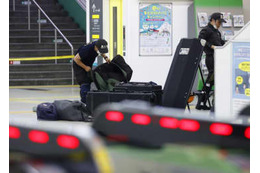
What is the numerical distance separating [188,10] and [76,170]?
11.0 m

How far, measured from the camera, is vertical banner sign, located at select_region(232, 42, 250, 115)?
571cm

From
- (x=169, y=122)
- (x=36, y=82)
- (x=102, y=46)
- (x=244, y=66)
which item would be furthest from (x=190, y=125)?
(x=36, y=82)

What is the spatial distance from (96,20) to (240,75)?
20.7 ft

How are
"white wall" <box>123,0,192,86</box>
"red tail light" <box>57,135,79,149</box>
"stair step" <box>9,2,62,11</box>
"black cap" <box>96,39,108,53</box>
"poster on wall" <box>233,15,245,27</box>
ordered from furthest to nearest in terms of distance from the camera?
1. "stair step" <box>9,2,62,11</box>
2. "poster on wall" <box>233,15,245,27</box>
3. "white wall" <box>123,0,192,86</box>
4. "black cap" <box>96,39,108,53</box>
5. "red tail light" <box>57,135,79,149</box>

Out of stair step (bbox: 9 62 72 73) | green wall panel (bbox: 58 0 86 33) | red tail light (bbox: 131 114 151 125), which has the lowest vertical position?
red tail light (bbox: 131 114 151 125)

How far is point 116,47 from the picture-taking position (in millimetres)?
11891

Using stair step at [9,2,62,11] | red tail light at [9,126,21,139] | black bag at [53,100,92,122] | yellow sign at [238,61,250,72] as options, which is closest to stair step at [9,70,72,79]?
stair step at [9,2,62,11]

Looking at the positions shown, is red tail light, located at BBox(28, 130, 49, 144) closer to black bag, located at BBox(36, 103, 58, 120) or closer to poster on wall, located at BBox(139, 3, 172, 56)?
black bag, located at BBox(36, 103, 58, 120)

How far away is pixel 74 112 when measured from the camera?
7676 mm

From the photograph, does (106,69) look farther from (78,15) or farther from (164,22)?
(78,15)

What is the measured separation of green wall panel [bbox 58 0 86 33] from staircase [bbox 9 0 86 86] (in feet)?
0.48

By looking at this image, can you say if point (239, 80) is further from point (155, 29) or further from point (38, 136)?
point (155, 29)
